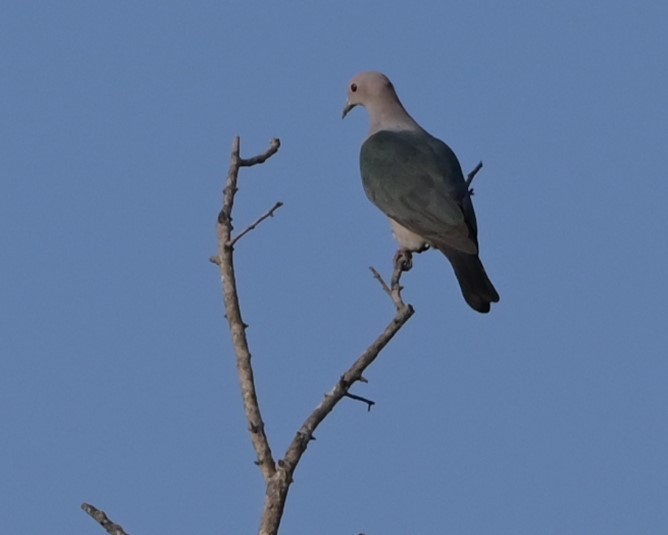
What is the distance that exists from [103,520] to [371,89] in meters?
5.45

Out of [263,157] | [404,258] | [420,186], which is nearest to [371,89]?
[420,186]

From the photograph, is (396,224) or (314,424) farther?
(396,224)

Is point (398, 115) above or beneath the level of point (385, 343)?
above

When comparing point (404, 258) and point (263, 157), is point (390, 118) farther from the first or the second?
point (263, 157)

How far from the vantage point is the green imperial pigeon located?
7605 mm

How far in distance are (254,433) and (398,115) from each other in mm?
4965

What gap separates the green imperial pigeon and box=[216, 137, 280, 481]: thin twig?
2663mm

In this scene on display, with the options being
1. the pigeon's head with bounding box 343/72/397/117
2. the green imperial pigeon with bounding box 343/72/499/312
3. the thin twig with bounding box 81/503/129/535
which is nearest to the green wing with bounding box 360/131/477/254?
the green imperial pigeon with bounding box 343/72/499/312

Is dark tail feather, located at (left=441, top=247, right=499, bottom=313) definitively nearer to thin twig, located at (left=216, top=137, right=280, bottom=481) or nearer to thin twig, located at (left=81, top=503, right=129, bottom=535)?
thin twig, located at (left=216, top=137, right=280, bottom=481)

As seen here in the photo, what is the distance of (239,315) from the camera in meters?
4.72

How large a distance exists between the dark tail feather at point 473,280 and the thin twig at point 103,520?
333 centimetres

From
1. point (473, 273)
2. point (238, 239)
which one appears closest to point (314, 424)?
point (238, 239)

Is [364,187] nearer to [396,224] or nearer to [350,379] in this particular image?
[396,224]

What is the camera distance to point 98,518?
432 cm
